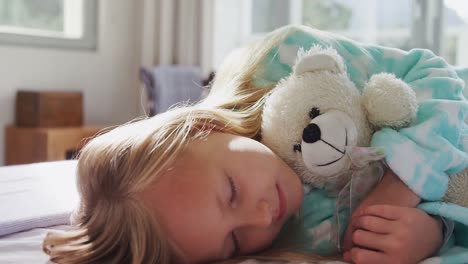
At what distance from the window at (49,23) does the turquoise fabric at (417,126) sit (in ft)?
6.56

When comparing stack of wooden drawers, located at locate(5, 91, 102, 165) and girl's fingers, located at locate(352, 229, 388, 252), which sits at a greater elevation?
girl's fingers, located at locate(352, 229, 388, 252)

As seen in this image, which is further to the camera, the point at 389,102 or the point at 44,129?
the point at 44,129

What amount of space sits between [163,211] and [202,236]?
2.4 inches

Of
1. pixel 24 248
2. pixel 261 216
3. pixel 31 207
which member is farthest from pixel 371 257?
pixel 31 207

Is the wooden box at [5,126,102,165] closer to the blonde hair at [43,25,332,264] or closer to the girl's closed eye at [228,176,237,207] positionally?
the blonde hair at [43,25,332,264]

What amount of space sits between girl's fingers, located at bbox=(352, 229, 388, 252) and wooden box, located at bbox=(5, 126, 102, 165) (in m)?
1.91

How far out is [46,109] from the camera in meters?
2.66

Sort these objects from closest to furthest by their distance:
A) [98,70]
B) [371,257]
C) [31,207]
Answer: [371,257] → [31,207] → [98,70]

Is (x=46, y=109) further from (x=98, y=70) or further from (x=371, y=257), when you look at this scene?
(x=371, y=257)

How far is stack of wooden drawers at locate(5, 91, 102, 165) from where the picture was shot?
255cm

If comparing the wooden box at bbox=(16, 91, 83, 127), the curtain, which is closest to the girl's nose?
the wooden box at bbox=(16, 91, 83, 127)

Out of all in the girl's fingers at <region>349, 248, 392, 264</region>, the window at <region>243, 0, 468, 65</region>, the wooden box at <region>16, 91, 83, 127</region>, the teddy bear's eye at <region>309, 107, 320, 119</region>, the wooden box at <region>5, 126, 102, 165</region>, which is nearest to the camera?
the girl's fingers at <region>349, 248, 392, 264</region>

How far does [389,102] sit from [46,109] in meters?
2.14

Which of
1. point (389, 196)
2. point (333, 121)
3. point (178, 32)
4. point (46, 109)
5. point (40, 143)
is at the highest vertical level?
point (178, 32)
